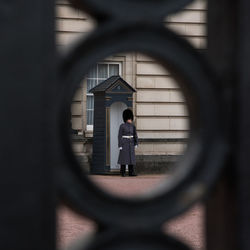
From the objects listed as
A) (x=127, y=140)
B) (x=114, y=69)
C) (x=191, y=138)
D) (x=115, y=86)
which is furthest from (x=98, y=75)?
(x=191, y=138)

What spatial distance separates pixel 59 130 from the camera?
745mm

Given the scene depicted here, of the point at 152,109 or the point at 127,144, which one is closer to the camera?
the point at 127,144

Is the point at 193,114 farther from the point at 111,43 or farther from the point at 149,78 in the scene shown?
the point at 149,78

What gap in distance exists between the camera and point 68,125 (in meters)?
0.77

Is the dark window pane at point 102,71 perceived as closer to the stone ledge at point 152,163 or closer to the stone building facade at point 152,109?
the stone building facade at point 152,109

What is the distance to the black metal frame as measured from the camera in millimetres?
718

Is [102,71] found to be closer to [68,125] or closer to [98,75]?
[98,75]

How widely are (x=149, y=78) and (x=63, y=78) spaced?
16.0m

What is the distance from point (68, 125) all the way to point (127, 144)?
14.6 metres

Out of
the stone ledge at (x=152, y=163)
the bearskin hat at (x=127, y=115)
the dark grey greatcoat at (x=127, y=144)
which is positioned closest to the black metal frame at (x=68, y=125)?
the bearskin hat at (x=127, y=115)

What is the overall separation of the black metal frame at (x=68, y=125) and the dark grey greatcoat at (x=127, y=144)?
14.4 metres

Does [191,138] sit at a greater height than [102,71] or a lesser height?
lesser
